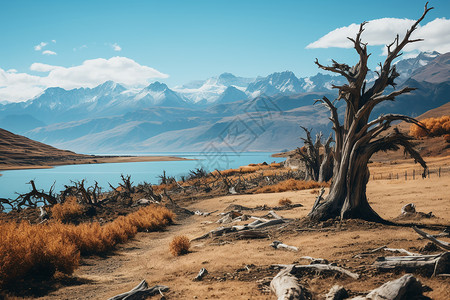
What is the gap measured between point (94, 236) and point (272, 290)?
760cm

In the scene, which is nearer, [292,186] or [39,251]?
[39,251]

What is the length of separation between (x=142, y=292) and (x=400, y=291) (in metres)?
4.20

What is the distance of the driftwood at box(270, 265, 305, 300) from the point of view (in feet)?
17.1

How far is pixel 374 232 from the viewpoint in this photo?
31.5 ft

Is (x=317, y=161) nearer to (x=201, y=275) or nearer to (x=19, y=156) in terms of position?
(x=201, y=275)

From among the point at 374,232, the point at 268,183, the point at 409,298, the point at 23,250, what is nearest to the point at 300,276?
the point at 409,298

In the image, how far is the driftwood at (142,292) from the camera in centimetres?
602

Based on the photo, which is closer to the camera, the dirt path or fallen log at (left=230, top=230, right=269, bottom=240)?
the dirt path

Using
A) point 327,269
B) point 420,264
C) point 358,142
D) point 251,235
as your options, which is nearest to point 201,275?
point 327,269

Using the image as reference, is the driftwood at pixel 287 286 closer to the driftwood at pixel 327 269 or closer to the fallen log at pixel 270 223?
the driftwood at pixel 327 269

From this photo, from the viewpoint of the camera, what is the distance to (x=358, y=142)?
10.7 metres

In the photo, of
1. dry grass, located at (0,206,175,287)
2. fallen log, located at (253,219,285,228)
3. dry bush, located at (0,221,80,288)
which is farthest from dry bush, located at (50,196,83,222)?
fallen log, located at (253,219,285,228)

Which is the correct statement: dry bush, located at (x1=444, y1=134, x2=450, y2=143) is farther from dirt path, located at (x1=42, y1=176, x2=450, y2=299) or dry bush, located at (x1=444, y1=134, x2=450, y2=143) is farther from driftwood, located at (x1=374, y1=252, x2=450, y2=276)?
driftwood, located at (x1=374, y1=252, x2=450, y2=276)

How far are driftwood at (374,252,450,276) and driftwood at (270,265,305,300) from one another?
161 cm
